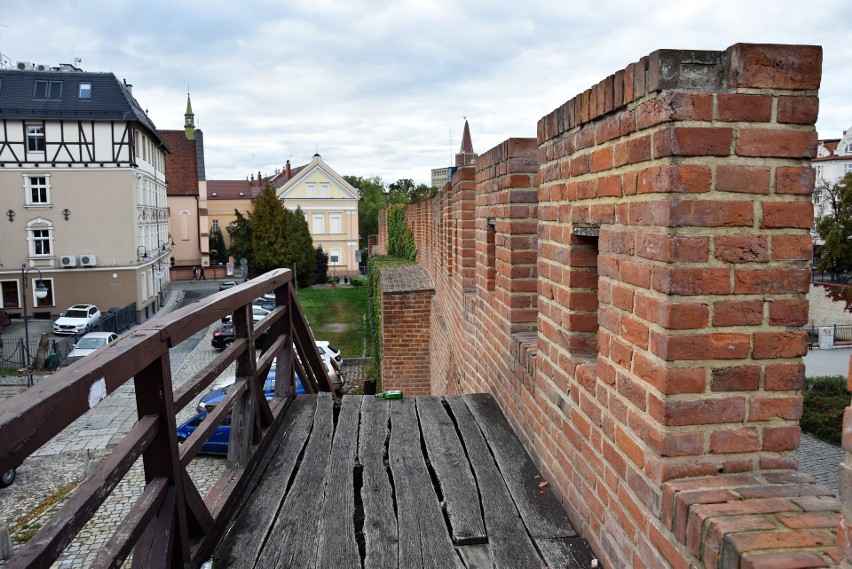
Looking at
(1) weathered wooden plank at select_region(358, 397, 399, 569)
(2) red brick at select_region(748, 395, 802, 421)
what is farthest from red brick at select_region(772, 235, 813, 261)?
(1) weathered wooden plank at select_region(358, 397, 399, 569)

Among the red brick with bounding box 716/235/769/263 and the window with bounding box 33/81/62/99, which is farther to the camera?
the window with bounding box 33/81/62/99

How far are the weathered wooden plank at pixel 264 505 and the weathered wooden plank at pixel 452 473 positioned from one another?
694 millimetres

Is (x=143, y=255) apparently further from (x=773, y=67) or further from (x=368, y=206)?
(x=368, y=206)

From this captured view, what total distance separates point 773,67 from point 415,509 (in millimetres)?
2036

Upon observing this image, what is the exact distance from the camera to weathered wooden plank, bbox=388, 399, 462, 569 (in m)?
2.32

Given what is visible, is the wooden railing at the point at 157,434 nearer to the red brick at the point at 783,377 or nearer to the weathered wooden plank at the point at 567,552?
the weathered wooden plank at the point at 567,552

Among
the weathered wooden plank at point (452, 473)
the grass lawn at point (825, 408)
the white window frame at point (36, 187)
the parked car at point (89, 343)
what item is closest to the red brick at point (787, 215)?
the weathered wooden plank at point (452, 473)

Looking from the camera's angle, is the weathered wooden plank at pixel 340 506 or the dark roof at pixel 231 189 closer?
the weathered wooden plank at pixel 340 506

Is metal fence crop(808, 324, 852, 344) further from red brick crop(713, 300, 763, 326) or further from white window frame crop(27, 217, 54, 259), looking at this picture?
white window frame crop(27, 217, 54, 259)

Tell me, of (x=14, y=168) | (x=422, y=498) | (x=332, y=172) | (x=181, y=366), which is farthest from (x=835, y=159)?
(x=422, y=498)

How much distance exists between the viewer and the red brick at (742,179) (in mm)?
1676

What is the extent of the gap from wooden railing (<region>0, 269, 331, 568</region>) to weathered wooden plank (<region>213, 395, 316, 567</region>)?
55 mm

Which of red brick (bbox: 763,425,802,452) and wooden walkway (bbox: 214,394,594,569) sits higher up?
red brick (bbox: 763,425,802,452)

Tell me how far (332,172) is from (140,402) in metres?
50.0
